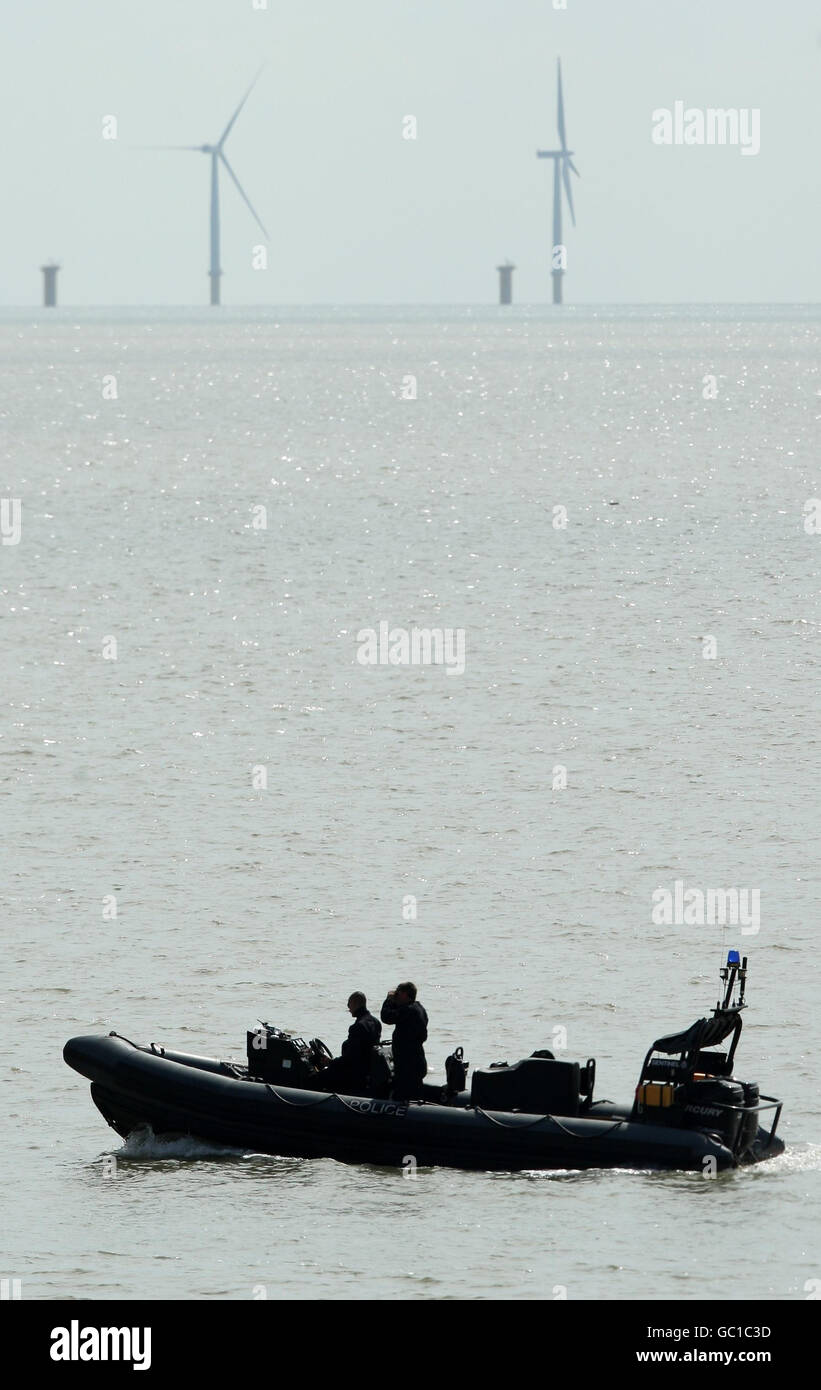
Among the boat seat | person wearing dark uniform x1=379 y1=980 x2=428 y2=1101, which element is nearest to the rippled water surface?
the boat seat

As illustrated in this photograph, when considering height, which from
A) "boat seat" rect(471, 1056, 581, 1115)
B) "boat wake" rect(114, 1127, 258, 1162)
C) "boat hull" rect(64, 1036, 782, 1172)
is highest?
"boat seat" rect(471, 1056, 581, 1115)

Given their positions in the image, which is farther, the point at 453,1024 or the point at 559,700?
the point at 559,700

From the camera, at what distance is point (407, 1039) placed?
1866cm

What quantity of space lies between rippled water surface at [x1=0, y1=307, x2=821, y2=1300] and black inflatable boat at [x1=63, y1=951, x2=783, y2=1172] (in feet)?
0.69

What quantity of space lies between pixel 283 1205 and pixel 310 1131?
3.58 feet

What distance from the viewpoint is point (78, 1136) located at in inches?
771

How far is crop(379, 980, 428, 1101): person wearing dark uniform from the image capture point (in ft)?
60.6

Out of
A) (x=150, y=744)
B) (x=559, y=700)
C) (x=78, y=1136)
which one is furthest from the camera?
(x=559, y=700)

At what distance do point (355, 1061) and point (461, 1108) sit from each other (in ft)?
3.31

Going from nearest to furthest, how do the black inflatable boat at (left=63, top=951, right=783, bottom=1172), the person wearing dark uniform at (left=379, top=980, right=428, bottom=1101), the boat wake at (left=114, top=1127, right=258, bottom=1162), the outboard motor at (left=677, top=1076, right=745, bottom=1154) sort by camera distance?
the outboard motor at (left=677, top=1076, right=745, bottom=1154), the black inflatable boat at (left=63, top=951, right=783, bottom=1172), the person wearing dark uniform at (left=379, top=980, right=428, bottom=1101), the boat wake at (left=114, top=1127, right=258, bottom=1162)

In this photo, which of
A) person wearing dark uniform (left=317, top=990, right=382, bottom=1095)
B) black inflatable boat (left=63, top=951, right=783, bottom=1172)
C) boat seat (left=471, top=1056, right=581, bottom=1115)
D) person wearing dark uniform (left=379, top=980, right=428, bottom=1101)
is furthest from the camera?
person wearing dark uniform (left=317, top=990, right=382, bottom=1095)

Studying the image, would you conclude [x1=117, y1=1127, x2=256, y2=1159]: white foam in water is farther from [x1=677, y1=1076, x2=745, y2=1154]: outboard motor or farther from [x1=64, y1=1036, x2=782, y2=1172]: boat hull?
[x1=677, y1=1076, x2=745, y2=1154]: outboard motor
